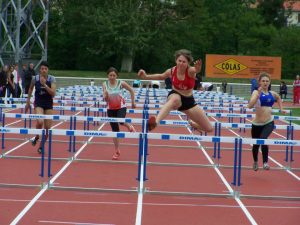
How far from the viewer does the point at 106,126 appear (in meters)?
19.7

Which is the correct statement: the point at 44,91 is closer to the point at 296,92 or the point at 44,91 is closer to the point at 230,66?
the point at 296,92

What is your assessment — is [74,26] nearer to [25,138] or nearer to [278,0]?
[278,0]

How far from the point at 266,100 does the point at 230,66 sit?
28.4m

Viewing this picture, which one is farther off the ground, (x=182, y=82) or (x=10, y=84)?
(x=182, y=82)

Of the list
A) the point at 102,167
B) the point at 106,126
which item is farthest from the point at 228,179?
the point at 106,126

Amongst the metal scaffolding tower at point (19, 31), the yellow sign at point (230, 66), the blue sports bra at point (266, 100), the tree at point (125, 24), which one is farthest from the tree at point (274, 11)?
the blue sports bra at point (266, 100)

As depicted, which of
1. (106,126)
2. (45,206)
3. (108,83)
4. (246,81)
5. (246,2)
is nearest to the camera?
(45,206)

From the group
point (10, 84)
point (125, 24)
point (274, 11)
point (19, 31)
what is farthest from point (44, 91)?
point (274, 11)

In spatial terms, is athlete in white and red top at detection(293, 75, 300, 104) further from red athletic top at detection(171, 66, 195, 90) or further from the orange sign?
red athletic top at detection(171, 66, 195, 90)

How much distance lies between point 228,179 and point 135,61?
53.4m

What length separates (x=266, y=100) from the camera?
11023 millimetres

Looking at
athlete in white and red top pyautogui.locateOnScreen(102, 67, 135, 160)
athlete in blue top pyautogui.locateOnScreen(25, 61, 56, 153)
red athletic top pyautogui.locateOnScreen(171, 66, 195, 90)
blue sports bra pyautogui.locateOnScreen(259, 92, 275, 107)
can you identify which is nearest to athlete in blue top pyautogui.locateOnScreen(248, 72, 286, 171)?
blue sports bra pyautogui.locateOnScreen(259, 92, 275, 107)

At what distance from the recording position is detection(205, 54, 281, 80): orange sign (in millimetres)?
39000

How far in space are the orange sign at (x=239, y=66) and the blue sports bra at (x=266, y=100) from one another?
27.7m
